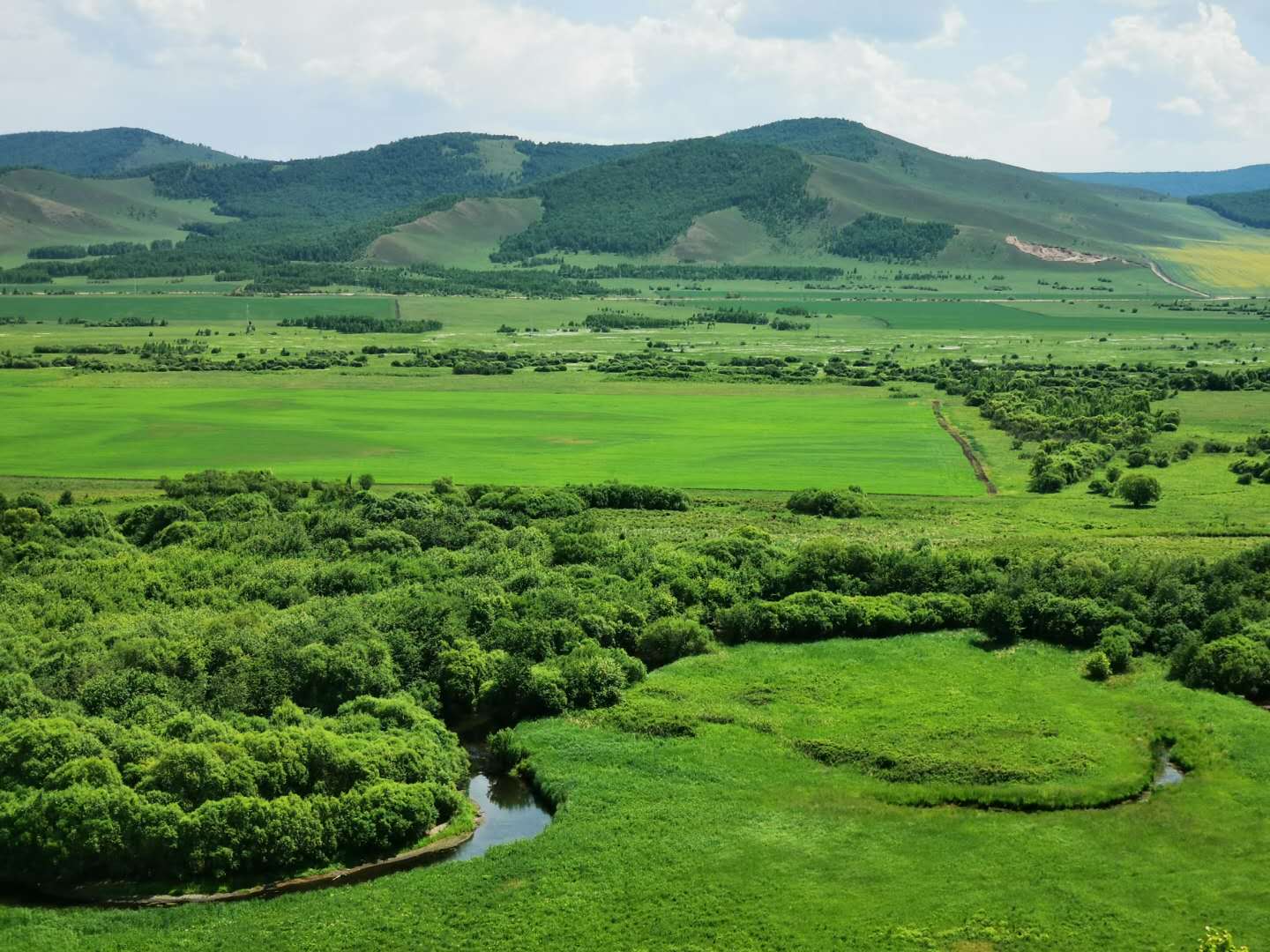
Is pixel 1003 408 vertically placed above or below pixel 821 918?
above

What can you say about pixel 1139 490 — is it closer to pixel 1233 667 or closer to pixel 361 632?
pixel 1233 667

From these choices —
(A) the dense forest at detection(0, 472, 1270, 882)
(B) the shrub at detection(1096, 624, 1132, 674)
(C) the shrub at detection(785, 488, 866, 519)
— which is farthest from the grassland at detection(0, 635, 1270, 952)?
(C) the shrub at detection(785, 488, 866, 519)

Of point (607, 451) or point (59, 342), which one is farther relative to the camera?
point (59, 342)

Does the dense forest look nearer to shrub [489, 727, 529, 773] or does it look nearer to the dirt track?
shrub [489, 727, 529, 773]

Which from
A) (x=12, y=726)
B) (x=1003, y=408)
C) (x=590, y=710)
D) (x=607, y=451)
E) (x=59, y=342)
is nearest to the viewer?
(x=12, y=726)

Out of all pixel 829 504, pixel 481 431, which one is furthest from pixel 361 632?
pixel 481 431

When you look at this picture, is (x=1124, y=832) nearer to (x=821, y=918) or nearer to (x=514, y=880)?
(x=821, y=918)

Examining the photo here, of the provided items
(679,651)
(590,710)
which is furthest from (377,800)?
(679,651)
